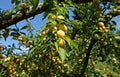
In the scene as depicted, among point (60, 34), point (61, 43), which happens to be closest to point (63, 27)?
point (60, 34)

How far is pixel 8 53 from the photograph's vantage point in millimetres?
6434

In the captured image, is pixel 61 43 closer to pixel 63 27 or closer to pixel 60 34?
pixel 60 34

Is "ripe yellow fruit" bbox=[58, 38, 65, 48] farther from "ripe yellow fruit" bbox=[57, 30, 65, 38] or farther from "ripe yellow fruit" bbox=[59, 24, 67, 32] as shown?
"ripe yellow fruit" bbox=[59, 24, 67, 32]

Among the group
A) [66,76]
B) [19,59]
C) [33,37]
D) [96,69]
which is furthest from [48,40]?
[96,69]

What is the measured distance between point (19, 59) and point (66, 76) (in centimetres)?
158

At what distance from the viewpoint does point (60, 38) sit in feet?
7.32

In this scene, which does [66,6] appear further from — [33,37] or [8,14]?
[33,37]

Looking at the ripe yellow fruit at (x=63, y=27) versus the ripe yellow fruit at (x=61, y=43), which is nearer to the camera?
the ripe yellow fruit at (x=61, y=43)

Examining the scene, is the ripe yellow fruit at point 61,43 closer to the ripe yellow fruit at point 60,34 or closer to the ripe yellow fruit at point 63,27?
the ripe yellow fruit at point 60,34

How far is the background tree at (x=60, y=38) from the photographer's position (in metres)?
2.48

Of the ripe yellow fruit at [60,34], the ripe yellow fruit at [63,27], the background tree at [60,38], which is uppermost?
the background tree at [60,38]

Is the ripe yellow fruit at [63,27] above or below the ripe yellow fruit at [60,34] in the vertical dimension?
above

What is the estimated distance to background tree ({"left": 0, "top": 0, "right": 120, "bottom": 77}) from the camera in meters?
2.48

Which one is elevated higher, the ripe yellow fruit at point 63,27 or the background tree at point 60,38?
the background tree at point 60,38
